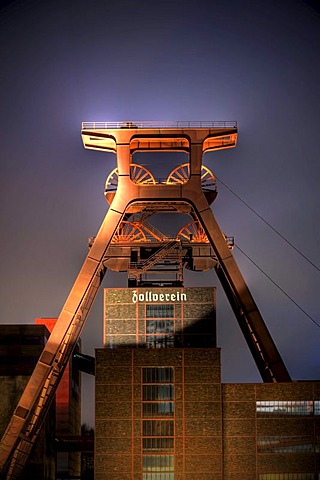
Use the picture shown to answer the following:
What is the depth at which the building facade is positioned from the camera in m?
36.4

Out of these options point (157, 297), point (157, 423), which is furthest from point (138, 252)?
point (157, 423)

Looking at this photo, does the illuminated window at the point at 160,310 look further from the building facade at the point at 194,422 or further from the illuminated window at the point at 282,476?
the illuminated window at the point at 282,476

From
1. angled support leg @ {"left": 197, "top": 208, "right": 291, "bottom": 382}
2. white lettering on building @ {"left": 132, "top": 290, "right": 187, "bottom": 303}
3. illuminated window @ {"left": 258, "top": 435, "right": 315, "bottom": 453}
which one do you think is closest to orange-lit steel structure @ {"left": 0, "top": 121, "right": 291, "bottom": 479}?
angled support leg @ {"left": 197, "top": 208, "right": 291, "bottom": 382}

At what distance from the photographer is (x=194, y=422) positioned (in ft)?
120

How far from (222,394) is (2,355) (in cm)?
2943

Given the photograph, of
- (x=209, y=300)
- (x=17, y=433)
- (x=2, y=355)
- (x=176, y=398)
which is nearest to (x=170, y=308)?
(x=209, y=300)

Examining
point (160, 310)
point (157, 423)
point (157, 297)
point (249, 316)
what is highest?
point (157, 297)

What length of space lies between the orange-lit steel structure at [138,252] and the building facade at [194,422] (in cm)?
416

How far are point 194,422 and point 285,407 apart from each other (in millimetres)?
3675

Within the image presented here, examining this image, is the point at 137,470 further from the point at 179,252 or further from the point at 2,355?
the point at 2,355

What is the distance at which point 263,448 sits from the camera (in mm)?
36594

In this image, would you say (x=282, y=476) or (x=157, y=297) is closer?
(x=282, y=476)

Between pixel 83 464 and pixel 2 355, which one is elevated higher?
pixel 2 355

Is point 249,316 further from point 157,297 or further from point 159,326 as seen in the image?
point 157,297
